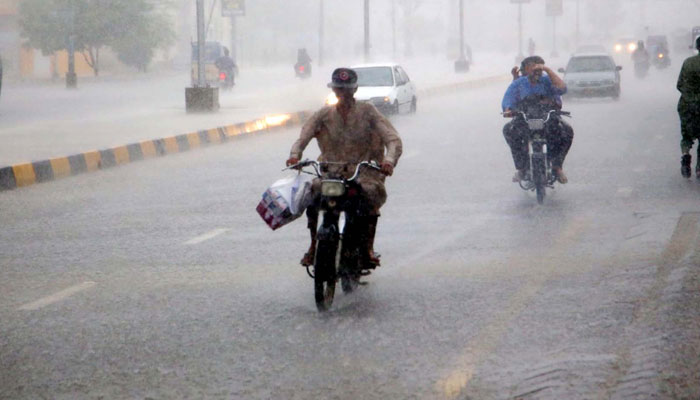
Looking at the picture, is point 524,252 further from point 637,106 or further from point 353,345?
point 637,106

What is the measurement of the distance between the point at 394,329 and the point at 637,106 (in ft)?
92.9

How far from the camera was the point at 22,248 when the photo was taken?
10.8 meters

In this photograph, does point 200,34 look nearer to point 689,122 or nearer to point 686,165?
point 686,165

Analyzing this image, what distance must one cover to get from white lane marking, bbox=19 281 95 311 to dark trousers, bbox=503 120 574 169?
613 centimetres

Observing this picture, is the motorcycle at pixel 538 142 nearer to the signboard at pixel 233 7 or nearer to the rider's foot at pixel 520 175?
the rider's foot at pixel 520 175

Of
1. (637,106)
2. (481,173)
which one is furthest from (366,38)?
(481,173)

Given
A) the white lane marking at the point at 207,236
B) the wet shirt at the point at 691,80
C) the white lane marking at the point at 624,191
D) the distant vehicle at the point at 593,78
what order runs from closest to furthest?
the white lane marking at the point at 207,236 → the white lane marking at the point at 624,191 → the wet shirt at the point at 691,80 → the distant vehicle at the point at 593,78

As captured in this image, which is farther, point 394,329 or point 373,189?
point 373,189

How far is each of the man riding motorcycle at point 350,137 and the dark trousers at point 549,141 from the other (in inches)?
220

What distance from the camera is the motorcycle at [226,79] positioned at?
156ft

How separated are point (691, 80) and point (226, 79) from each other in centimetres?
3429

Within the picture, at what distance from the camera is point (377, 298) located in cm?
809

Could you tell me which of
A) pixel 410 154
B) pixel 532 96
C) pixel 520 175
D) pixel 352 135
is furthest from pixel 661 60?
pixel 352 135

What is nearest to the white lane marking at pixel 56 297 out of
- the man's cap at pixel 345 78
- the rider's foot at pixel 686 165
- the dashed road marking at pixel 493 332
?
the man's cap at pixel 345 78
